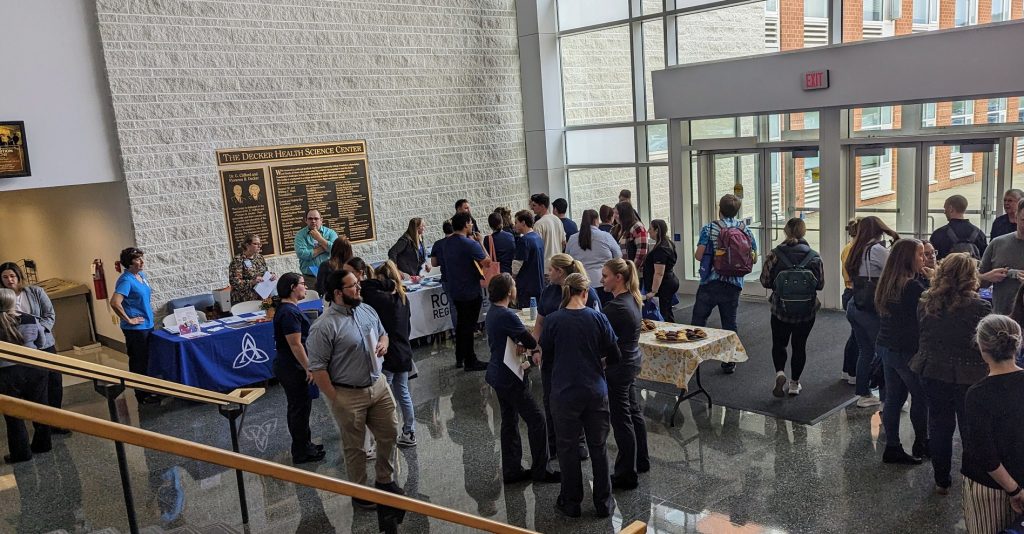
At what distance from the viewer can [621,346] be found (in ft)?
18.4

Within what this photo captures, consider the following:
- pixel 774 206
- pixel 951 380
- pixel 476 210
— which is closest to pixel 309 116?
pixel 476 210

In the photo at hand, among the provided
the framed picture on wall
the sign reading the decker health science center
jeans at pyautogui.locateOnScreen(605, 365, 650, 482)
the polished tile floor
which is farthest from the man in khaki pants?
the sign reading the decker health science center

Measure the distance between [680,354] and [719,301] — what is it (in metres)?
1.73

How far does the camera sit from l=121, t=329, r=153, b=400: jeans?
8641 millimetres

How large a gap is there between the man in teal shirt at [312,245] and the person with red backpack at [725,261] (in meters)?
4.71

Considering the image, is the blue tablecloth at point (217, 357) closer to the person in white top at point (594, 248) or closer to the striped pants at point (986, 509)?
the person in white top at point (594, 248)

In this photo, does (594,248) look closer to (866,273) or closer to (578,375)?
(866,273)

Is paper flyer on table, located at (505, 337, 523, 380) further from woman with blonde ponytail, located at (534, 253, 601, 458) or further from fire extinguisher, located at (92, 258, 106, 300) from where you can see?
fire extinguisher, located at (92, 258, 106, 300)

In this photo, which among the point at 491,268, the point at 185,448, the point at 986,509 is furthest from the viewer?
the point at 491,268

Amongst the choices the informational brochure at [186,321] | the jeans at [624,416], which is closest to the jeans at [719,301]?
the jeans at [624,416]

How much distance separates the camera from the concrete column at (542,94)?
13.8 meters

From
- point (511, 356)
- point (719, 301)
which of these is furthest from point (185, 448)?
point (719, 301)

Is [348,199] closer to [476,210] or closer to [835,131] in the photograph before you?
[476,210]

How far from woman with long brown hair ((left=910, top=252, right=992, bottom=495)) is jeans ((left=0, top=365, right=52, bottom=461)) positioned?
6916 mm
